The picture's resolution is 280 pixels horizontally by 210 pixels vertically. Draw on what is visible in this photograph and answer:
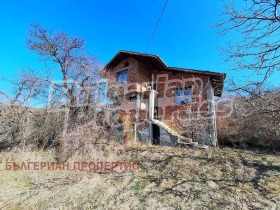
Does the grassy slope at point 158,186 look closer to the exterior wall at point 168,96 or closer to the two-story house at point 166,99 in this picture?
the two-story house at point 166,99

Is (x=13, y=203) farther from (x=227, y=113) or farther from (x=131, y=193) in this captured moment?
(x=227, y=113)

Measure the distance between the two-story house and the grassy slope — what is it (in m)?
3.62

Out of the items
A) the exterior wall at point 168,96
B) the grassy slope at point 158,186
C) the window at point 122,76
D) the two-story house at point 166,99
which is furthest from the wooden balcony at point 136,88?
the grassy slope at point 158,186

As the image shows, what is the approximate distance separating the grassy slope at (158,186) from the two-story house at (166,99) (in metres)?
3.62

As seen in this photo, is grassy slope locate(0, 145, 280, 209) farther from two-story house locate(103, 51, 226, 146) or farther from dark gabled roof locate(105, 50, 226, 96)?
dark gabled roof locate(105, 50, 226, 96)

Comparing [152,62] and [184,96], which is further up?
[152,62]

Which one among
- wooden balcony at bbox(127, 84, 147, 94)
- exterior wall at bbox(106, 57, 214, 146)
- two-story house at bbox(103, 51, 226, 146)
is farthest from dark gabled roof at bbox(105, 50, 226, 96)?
wooden balcony at bbox(127, 84, 147, 94)

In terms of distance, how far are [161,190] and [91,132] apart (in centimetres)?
453

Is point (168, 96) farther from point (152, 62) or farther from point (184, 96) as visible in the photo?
point (152, 62)

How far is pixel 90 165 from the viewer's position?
6.69 metres

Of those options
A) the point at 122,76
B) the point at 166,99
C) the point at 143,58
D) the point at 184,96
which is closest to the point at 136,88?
the point at 166,99

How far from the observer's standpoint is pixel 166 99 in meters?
13.3

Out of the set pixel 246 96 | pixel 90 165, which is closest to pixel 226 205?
pixel 246 96

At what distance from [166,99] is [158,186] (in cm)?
904
